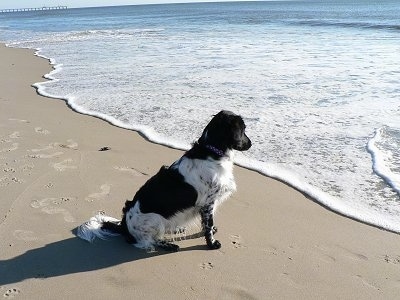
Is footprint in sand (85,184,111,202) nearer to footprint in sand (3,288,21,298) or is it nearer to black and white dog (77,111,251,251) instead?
black and white dog (77,111,251,251)

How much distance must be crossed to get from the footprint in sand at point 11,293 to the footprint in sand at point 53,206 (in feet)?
3.50

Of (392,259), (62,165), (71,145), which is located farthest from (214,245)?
(71,145)

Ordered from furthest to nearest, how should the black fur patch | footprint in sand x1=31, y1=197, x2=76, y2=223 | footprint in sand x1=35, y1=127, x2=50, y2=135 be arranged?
1. footprint in sand x1=35, y1=127, x2=50, y2=135
2. footprint in sand x1=31, y1=197, x2=76, y2=223
3. the black fur patch

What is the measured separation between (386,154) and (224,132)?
2833mm

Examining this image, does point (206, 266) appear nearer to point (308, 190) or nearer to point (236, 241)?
point (236, 241)

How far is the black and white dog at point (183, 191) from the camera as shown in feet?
12.5

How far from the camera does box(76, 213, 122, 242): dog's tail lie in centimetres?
388

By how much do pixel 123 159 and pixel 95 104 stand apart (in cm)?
353

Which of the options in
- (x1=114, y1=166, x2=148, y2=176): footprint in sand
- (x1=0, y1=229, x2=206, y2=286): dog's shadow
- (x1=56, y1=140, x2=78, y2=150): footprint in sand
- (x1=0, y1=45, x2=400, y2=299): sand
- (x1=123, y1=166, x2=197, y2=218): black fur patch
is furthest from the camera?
(x1=56, y1=140, x2=78, y2=150): footprint in sand

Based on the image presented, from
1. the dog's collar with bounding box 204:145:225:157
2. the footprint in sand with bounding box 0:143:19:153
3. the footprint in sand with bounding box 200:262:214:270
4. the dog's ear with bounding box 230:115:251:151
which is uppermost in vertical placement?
the dog's ear with bounding box 230:115:251:151

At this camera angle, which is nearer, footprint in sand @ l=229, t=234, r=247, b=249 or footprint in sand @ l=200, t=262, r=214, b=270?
footprint in sand @ l=200, t=262, r=214, b=270

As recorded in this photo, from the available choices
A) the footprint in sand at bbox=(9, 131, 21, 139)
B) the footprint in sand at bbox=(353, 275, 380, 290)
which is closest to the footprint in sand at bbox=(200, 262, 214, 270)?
the footprint in sand at bbox=(353, 275, 380, 290)

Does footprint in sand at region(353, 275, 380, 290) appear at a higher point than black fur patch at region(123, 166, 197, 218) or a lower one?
lower

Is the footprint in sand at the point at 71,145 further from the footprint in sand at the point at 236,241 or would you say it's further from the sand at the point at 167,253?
the footprint in sand at the point at 236,241
